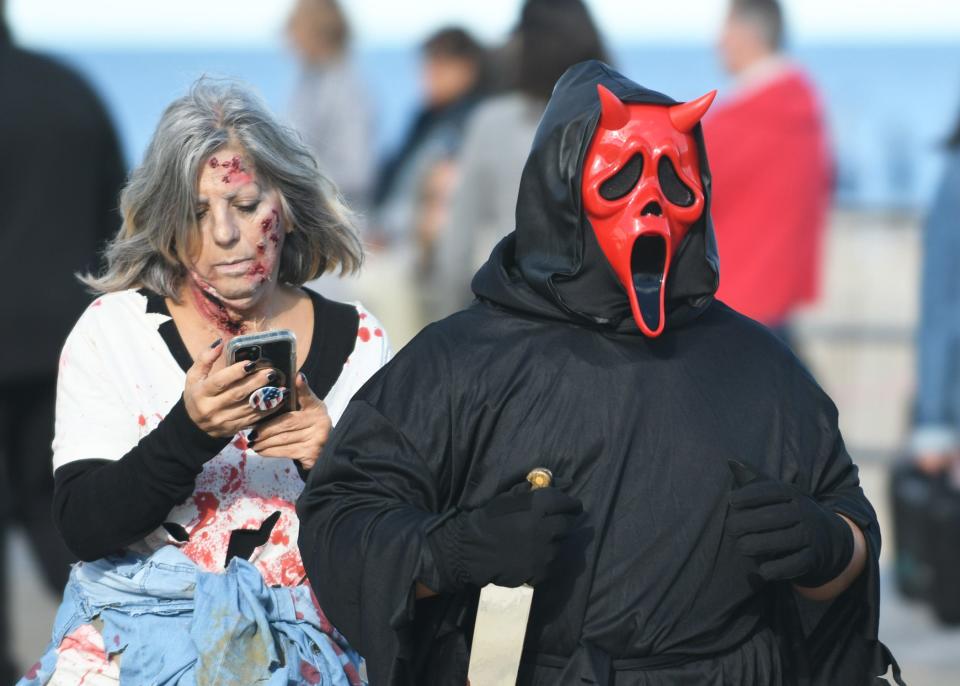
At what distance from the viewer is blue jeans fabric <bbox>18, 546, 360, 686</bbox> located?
275cm

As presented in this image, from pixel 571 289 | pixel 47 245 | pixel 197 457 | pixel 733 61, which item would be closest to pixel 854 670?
pixel 571 289

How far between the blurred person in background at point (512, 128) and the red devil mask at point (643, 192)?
223cm

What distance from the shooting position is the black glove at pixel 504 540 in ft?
7.75

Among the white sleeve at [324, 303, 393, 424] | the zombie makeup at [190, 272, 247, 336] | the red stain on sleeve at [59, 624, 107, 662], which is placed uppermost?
the zombie makeup at [190, 272, 247, 336]

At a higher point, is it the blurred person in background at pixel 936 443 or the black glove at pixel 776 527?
the black glove at pixel 776 527

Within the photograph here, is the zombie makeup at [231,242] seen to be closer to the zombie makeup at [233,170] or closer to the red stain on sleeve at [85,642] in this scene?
the zombie makeup at [233,170]

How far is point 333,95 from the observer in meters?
8.21

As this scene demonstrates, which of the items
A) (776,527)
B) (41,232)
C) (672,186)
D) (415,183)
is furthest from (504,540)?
(415,183)

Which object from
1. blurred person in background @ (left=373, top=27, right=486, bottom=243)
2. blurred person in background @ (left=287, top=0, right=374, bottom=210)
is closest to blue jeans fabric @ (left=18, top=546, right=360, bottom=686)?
blurred person in background @ (left=373, top=27, right=486, bottom=243)

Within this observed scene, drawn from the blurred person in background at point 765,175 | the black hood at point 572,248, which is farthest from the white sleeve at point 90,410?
the blurred person in background at point 765,175

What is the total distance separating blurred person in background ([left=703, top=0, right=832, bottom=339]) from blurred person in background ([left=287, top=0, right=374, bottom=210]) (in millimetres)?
2497

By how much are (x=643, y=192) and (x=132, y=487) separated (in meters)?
0.93

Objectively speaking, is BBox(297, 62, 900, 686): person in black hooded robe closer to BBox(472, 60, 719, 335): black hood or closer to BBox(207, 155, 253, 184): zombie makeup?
BBox(472, 60, 719, 335): black hood

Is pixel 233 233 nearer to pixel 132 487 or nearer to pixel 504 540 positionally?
pixel 132 487
